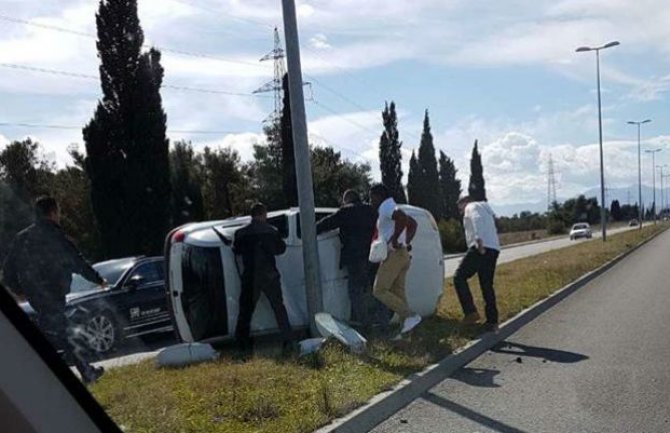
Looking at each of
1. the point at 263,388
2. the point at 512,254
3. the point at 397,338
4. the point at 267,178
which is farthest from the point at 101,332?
the point at 512,254

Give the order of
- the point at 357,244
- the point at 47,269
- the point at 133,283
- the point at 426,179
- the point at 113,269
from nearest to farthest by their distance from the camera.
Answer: the point at 47,269 → the point at 113,269 → the point at 357,244 → the point at 133,283 → the point at 426,179

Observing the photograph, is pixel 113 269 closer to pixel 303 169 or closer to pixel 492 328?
pixel 303 169

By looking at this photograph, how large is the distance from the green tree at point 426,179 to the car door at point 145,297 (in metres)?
52.0

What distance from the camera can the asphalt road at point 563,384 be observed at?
19.3 feet

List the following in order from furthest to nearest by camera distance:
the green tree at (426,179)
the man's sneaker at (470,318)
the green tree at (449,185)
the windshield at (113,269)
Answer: the green tree at (449,185)
the green tree at (426,179)
the man's sneaker at (470,318)
the windshield at (113,269)

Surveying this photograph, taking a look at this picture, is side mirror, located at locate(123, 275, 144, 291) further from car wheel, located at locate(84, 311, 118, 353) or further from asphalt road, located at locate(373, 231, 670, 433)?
asphalt road, located at locate(373, 231, 670, 433)

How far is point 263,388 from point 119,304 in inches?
119

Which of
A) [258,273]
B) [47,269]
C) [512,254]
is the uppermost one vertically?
[47,269]

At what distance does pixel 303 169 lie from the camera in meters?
9.25

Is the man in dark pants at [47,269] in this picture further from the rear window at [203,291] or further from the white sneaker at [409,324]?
the white sneaker at [409,324]

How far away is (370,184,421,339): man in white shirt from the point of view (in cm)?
889

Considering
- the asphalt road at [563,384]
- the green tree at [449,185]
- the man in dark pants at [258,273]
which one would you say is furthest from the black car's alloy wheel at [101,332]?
the green tree at [449,185]

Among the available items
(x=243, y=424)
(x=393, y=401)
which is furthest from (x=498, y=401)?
(x=243, y=424)

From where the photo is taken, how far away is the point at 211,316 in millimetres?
8789
